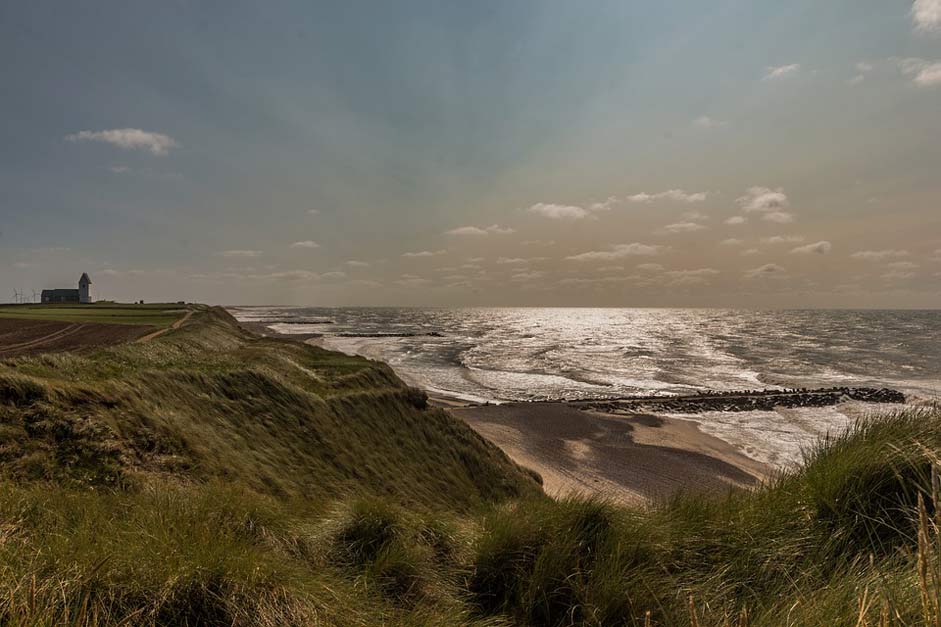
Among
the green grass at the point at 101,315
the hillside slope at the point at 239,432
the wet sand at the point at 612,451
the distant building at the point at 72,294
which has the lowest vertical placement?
the wet sand at the point at 612,451

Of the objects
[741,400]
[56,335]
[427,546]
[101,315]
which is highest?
[101,315]

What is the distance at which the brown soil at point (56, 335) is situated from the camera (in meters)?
31.0

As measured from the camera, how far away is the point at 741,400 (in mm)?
46594

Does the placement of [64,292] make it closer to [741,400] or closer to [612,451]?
[612,451]

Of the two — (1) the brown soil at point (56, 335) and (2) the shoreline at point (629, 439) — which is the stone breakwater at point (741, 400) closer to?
(2) the shoreline at point (629, 439)

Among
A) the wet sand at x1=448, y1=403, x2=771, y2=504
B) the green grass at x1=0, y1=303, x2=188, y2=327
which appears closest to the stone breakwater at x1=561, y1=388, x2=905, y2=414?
the wet sand at x1=448, y1=403, x2=771, y2=504

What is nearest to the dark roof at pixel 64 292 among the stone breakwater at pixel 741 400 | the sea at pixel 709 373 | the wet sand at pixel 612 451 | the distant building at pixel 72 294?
the distant building at pixel 72 294

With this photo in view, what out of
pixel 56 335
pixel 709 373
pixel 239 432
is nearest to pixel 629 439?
pixel 239 432

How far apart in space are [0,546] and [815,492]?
868cm

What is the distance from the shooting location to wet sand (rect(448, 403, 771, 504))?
82.3 feet

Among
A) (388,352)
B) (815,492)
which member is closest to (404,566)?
(815,492)

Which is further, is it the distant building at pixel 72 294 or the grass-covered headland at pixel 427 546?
the distant building at pixel 72 294

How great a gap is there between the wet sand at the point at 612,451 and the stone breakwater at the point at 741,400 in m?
3.56

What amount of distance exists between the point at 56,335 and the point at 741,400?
67.1 metres
